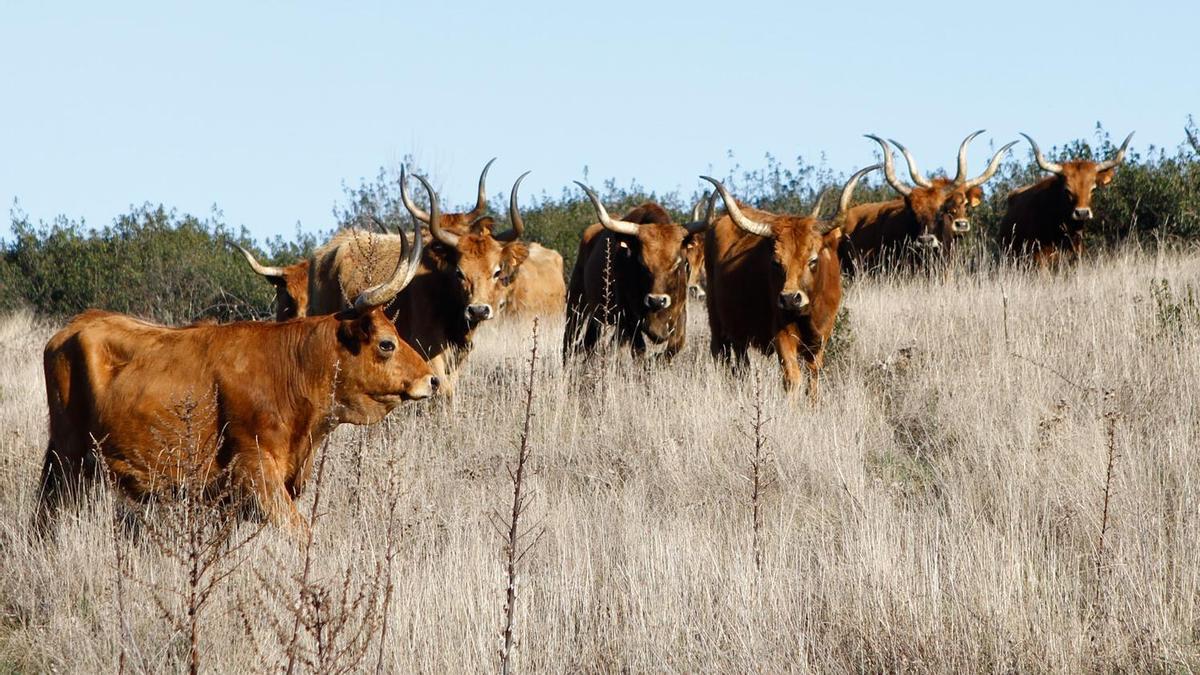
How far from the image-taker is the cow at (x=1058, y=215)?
56.3 ft

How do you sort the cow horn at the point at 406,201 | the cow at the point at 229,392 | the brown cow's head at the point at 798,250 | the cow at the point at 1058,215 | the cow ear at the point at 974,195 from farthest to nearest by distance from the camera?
the cow ear at the point at 974,195
the cow at the point at 1058,215
the cow horn at the point at 406,201
the brown cow's head at the point at 798,250
the cow at the point at 229,392

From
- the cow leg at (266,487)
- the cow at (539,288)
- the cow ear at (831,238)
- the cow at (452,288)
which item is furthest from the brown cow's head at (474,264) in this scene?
the cow at (539,288)

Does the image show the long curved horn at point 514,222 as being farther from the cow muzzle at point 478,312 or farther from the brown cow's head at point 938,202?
the brown cow's head at point 938,202

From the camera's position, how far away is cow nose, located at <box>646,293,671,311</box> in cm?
1211

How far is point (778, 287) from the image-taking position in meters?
11.2

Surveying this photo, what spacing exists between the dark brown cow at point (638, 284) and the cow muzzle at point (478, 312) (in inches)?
47.9

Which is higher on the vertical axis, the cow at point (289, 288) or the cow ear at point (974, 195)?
the cow ear at point (974, 195)

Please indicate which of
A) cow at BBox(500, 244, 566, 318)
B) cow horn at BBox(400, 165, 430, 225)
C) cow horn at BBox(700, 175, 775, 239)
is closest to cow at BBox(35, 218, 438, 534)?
cow horn at BBox(400, 165, 430, 225)

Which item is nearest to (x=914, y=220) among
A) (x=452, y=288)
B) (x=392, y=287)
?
(x=452, y=288)

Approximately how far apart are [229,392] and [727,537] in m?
2.59

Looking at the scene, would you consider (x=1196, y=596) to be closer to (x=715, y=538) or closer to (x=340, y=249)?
(x=715, y=538)

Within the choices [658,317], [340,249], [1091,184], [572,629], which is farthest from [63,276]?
[572,629]

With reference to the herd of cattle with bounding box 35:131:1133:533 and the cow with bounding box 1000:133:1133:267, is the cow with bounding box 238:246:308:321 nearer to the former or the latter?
the herd of cattle with bounding box 35:131:1133:533

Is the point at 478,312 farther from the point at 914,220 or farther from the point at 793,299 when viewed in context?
the point at 914,220
